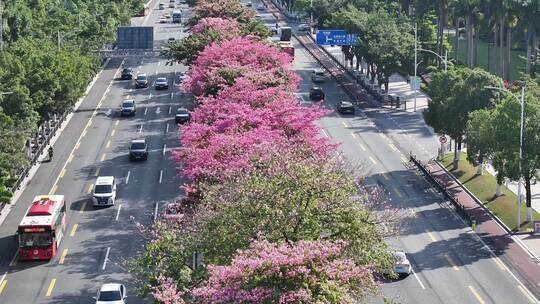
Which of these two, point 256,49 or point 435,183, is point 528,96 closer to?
point 435,183

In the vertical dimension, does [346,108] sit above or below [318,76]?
below

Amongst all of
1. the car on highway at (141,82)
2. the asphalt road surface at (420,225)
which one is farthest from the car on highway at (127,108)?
the asphalt road surface at (420,225)

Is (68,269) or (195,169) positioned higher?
(195,169)

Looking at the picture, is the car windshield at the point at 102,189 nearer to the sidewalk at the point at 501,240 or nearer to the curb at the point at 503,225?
the sidewalk at the point at 501,240

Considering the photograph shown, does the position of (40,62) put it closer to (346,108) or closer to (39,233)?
(39,233)

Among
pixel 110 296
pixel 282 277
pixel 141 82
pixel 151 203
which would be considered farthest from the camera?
pixel 141 82

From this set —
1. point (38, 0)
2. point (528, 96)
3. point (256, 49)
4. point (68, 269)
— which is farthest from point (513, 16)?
point (68, 269)

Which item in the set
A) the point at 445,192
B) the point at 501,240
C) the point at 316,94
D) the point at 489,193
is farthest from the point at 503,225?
the point at 316,94
